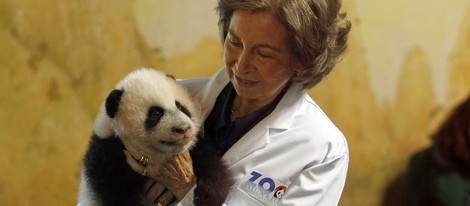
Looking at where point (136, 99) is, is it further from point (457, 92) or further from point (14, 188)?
point (457, 92)

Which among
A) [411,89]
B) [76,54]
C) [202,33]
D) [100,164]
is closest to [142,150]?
[100,164]

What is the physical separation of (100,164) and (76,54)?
0.68 m

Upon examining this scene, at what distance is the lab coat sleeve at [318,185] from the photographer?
→ 1138 millimetres

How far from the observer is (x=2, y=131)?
5.33 feet

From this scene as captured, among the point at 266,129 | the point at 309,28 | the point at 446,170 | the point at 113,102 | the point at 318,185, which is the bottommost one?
the point at 446,170

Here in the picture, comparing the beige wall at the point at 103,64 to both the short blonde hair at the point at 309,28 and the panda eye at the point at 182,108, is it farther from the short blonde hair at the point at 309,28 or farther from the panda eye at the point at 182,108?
the panda eye at the point at 182,108

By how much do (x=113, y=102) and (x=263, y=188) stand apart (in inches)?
12.4

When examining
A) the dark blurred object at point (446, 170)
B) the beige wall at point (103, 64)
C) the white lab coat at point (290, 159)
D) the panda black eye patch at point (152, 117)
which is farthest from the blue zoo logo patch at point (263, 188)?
the dark blurred object at point (446, 170)

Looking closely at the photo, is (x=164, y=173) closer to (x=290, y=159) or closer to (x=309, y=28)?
(x=290, y=159)

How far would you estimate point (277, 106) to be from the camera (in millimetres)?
1212

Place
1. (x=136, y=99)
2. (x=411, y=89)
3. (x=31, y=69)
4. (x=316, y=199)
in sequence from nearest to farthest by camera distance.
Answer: (x=136, y=99) → (x=316, y=199) → (x=31, y=69) → (x=411, y=89)

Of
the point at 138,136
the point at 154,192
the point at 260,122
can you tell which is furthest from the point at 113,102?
the point at 260,122

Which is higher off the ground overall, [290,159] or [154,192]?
[154,192]

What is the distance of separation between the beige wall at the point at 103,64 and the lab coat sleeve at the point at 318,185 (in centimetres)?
74
